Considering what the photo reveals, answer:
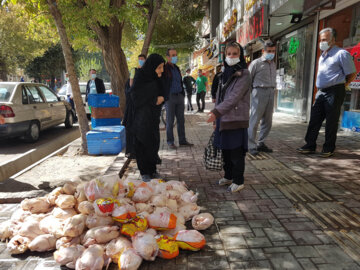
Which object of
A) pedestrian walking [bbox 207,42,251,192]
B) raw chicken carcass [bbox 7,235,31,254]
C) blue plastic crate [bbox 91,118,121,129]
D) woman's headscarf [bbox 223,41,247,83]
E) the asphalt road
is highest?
woman's headscarf [bbox 223,41,247,83]

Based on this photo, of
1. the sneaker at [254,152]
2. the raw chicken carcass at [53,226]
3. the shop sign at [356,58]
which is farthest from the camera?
the shop sign at [356,58]

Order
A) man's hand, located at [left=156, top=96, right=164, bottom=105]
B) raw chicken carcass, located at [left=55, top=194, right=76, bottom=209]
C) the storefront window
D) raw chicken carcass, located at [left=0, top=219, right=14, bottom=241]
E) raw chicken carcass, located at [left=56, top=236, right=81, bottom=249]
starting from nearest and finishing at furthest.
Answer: raw chicken carcass, located at [left=56, top=236, right=81, bottom=249]
raw chicken carcass, located at [left=0, top=219, right=14, bottom=241]
raw chicken carcass, located at [left=55, top=194, right=76, bottom=209]
man's hand, located at [left=156, top=96, right=164, bottom=105]
the storefront window

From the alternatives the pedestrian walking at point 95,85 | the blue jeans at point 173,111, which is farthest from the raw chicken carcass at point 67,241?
the pedestrian walking at point 95,85

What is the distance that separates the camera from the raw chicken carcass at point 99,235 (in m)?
2.38

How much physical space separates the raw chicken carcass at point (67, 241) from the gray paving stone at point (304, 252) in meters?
1.94

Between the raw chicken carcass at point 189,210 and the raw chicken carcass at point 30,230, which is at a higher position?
the raw chicken carcass at point 30,230

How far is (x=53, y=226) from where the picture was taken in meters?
2.54

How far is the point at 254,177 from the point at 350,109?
447cm

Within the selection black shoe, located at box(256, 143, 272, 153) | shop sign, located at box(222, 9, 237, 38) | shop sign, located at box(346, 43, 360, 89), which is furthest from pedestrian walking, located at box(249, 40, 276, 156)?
shop sign, located at box(222, 9, 237, 38)

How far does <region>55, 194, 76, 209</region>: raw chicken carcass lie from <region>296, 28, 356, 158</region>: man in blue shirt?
433 centimetres

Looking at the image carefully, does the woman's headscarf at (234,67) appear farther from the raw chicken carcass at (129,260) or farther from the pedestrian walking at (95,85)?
the pedestrian walking at (95,85)

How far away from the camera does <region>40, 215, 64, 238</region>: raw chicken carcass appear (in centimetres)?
249

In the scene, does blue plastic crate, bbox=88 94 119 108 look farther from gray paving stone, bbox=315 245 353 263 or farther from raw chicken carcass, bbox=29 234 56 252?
gray paving stone, bbox=315 245 353 263

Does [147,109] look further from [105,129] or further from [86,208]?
[105,129]
